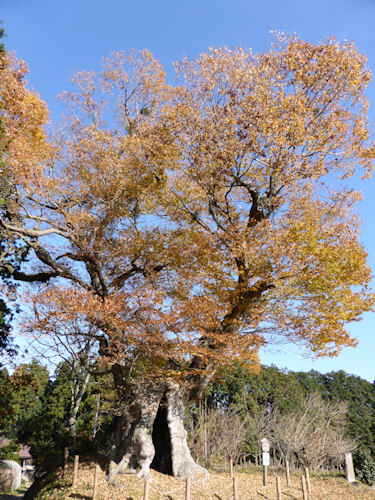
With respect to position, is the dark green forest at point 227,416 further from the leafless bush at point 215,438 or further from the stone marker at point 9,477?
the stone marker at point 9,477

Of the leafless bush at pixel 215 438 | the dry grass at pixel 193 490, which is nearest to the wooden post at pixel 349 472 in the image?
the dry grass at pixel 193 490

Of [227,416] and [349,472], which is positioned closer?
[349,472]

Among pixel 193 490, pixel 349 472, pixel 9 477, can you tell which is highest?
pixel 349 472

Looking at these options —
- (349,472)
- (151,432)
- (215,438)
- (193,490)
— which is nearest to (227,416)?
(215,438)

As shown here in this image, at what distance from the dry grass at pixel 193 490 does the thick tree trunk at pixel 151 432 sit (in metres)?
0.44

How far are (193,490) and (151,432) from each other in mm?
2083

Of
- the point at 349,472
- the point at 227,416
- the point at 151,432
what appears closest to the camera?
the point at 151,432

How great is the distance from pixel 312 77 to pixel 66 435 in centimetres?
1537

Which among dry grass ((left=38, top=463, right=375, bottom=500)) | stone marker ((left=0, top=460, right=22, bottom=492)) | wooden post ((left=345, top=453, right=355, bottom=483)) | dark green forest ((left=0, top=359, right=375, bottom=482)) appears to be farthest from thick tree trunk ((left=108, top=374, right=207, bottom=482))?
stone marker ((left=0, top=460, right=22, bottom=492))

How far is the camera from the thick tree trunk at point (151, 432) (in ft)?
34.8

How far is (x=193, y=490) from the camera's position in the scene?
32.1 feet

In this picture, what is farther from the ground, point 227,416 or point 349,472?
point 227,416

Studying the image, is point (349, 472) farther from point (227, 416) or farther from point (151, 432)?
point (227, 416)

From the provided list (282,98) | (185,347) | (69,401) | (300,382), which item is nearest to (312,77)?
(282,98)
